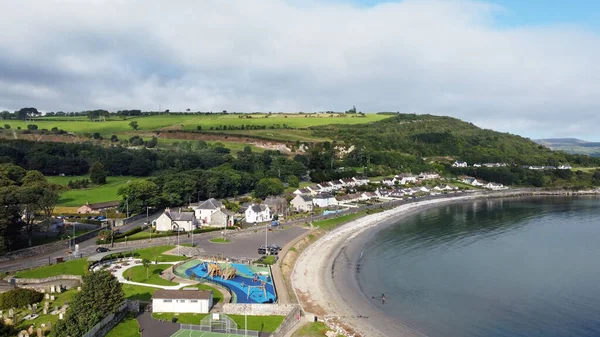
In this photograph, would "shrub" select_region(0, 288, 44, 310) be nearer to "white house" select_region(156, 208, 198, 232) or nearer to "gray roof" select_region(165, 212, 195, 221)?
"white house" select_region(156, 208, 198, 232)

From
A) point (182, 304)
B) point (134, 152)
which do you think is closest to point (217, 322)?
point (182, 304)

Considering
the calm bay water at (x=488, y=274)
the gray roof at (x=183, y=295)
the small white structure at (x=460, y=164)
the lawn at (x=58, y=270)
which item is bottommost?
the calm bay water at (x=488, y=274)

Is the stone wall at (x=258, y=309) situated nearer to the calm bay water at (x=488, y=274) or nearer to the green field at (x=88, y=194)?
the calm bay water at (x=488, y=274)

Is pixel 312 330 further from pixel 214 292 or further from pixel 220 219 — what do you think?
pixel 220 219

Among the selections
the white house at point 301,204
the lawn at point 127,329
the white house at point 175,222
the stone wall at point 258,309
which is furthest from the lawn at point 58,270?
the white house at point 301,204

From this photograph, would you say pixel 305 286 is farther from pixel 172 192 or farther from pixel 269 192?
pixel 269 192
